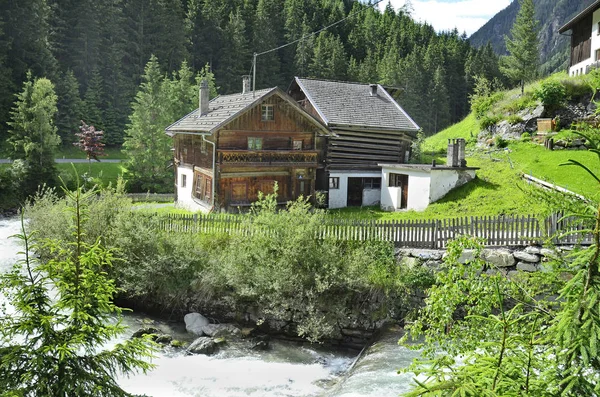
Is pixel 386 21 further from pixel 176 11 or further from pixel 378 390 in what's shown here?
pixel 378 390

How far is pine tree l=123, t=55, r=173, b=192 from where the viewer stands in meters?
41.3

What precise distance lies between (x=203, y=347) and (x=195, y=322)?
201 cm

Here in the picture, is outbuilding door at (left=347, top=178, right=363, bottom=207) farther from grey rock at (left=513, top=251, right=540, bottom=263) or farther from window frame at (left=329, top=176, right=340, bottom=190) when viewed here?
grey rock at (left=513, top=251, right=540, bottom=263)

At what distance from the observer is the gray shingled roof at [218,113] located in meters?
27.6

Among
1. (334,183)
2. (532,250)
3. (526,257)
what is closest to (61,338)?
(526,257)

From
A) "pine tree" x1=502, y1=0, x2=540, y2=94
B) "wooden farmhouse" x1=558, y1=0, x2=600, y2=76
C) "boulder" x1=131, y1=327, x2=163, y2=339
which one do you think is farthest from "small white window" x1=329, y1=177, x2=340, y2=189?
"pine tree" x1=502, y1=0, x2=540, y2=94

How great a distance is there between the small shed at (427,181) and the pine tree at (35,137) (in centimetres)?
2371

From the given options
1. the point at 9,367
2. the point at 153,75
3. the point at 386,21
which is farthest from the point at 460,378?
the point at 386,21

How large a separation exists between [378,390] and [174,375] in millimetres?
5769

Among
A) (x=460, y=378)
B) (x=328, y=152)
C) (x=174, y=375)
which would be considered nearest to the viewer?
(x=460, y=378)

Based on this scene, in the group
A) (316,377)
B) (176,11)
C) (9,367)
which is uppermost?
(176,11)

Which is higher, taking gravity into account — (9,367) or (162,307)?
(9,367)

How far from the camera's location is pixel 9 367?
6.09 m

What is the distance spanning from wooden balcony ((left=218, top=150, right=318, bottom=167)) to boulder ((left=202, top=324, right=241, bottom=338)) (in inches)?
469
